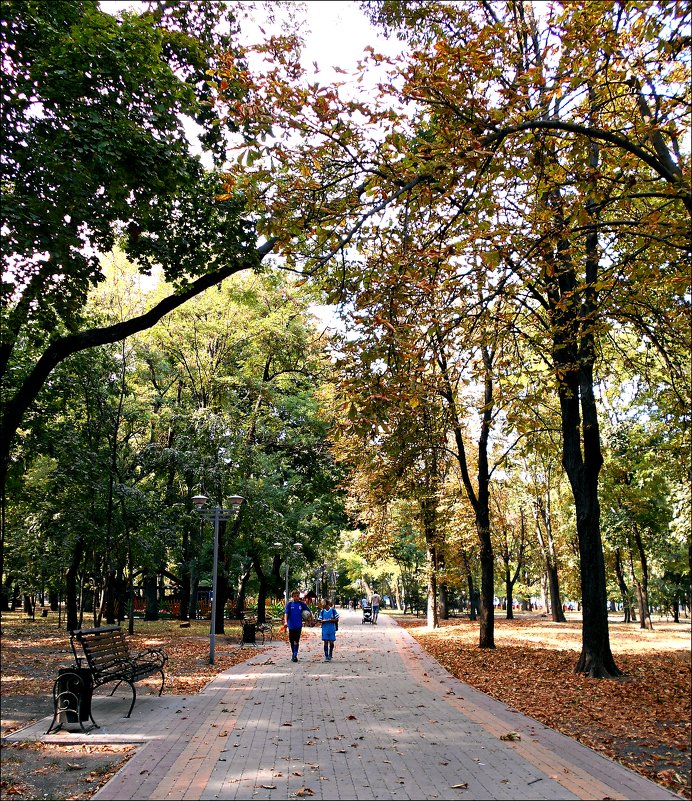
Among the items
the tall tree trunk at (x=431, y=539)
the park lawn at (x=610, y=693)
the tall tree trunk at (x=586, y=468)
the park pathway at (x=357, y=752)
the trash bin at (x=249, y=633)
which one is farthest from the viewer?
the tall tree trunk at (x=431, y=539)

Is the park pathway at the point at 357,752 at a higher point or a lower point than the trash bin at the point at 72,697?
lower

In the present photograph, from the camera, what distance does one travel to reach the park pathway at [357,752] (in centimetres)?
562

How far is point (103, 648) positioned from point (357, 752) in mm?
4482

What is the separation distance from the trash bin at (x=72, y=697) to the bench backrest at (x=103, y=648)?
45 cm

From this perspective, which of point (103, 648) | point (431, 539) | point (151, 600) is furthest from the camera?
point (151, 600)

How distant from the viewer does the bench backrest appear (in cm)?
878

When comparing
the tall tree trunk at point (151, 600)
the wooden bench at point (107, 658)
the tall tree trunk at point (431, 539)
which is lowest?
the tall tree trunk at point (151, 600)

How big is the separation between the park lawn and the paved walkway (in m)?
0.41

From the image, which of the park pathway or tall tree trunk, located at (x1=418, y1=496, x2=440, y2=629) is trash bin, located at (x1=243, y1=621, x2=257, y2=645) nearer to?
tall tree trunk, located at (x1=418, y1=496, x2=440, y2=629)

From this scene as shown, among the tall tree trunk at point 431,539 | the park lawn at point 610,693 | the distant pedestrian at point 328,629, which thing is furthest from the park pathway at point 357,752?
the tall tree trunk at point 431,539

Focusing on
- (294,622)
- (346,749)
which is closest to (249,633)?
(294,622)

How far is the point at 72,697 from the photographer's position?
7.97 m

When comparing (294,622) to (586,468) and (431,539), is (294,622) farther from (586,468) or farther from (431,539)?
(431,539)

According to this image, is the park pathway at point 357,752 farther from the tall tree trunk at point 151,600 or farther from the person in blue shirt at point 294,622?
the tall tree trunk at point 151,600
